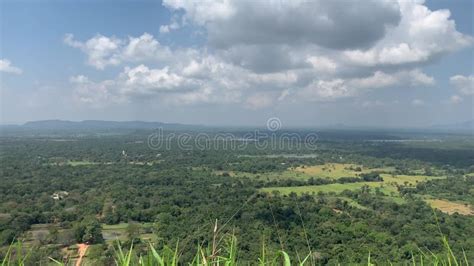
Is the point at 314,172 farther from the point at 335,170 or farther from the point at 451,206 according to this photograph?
the point at 451,206

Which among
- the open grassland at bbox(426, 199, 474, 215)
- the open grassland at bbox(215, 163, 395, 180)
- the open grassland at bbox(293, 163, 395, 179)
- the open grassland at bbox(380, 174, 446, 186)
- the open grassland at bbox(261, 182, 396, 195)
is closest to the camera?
the open grassland at bbox(426, 199, 474, 215)

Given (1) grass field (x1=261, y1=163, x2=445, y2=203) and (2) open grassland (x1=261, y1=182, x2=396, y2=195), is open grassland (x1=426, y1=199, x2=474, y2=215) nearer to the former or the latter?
(1) grass field (x1=261, y1=163, x2=445, y2=203)

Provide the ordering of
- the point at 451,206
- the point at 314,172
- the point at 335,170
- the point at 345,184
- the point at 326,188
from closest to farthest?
the point at 451,206, the point at 326,188, the point at 345,184, the point at 314,172, the point at 335,170

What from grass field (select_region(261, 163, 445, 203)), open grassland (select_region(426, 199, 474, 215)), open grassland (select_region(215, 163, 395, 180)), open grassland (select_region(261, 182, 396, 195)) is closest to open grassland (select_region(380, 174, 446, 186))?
grass field (select_region(261, 163, 445, 203))

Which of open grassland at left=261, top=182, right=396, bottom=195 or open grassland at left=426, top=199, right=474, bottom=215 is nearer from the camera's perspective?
open grassland at left=426, top=199, right=474, bottom=215

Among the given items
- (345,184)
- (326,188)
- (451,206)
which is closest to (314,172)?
(345,184)

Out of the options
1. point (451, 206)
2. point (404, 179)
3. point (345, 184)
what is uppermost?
point (451, 206)

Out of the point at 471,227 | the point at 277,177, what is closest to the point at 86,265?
the point at 471,227

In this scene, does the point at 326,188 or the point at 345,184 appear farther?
the point at 345,184

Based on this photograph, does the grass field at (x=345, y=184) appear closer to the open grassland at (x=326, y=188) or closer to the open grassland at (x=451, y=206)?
the open grassland at (x=326, y=188)

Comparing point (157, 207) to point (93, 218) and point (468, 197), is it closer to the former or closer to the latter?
point (93, 218)
